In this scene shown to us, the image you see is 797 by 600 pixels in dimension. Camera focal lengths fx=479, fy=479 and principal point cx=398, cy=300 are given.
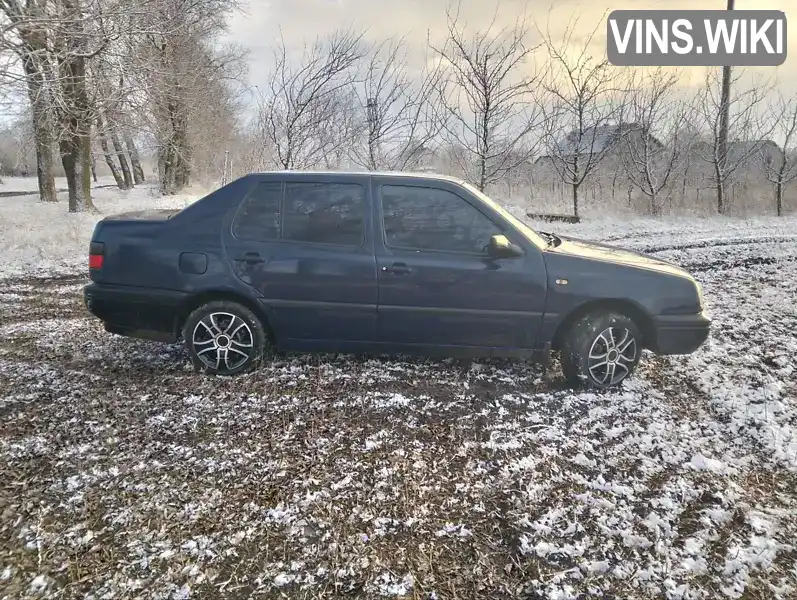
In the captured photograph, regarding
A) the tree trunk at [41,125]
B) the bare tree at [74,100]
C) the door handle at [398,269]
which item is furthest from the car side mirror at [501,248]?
the tree trunk at [41,125]

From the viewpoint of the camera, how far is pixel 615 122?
1662cm

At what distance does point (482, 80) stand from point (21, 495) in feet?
44.0

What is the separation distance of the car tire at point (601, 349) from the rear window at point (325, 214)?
191cm

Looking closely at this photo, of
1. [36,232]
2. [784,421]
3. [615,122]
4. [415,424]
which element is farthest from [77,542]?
[615,122]

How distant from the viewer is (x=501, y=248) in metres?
3.71

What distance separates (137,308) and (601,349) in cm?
381

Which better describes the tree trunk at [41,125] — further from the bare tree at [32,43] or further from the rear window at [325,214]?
the rear window at [325,214]

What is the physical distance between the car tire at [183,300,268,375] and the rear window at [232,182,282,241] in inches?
23.5

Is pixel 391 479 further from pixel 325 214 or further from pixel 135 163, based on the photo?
pixel 135 163

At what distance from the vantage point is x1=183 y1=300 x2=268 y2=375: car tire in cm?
394

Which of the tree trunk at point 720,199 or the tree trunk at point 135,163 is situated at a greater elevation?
the tree trunk at point 135,163

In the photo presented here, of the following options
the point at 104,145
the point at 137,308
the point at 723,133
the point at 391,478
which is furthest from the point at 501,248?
the point at 104,145

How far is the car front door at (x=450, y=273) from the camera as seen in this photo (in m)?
3.75

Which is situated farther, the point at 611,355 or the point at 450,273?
the point at 611,355
